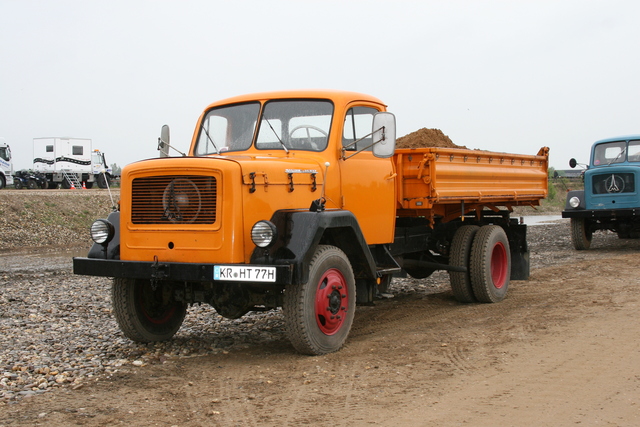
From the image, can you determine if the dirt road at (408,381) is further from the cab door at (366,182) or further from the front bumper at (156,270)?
the cab door at (366,182)

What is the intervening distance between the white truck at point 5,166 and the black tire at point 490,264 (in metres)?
32.3

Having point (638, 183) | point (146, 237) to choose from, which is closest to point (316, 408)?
point (146, 237)

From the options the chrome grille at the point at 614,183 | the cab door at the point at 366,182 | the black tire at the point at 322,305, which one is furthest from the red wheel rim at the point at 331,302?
the chrome grille at the point at 614,183

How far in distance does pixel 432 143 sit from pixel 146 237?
497cm

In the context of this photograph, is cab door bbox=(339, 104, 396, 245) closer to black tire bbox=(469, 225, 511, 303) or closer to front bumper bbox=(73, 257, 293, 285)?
front bumper bbox=(73, 257, 293, 285)

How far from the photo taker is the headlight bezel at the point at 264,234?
18.3 ft

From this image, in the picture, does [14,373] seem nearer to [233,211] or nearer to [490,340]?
[233,211]

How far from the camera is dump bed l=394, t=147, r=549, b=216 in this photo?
7.71m

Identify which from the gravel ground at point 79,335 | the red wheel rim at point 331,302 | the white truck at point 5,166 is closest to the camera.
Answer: the gravel ground at point 79,335

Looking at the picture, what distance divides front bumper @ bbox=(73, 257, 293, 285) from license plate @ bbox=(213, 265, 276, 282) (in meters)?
0.03

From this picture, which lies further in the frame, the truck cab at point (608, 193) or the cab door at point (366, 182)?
the truck cab at point (608, 193)

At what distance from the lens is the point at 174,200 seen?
5891 mm

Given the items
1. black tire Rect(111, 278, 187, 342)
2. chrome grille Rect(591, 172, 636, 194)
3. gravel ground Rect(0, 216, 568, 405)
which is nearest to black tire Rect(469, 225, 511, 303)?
gravel ground Rect(0, 216, 568, 405)

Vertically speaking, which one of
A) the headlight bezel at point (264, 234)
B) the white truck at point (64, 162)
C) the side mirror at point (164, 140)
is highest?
the white truck at point (64, 162)
